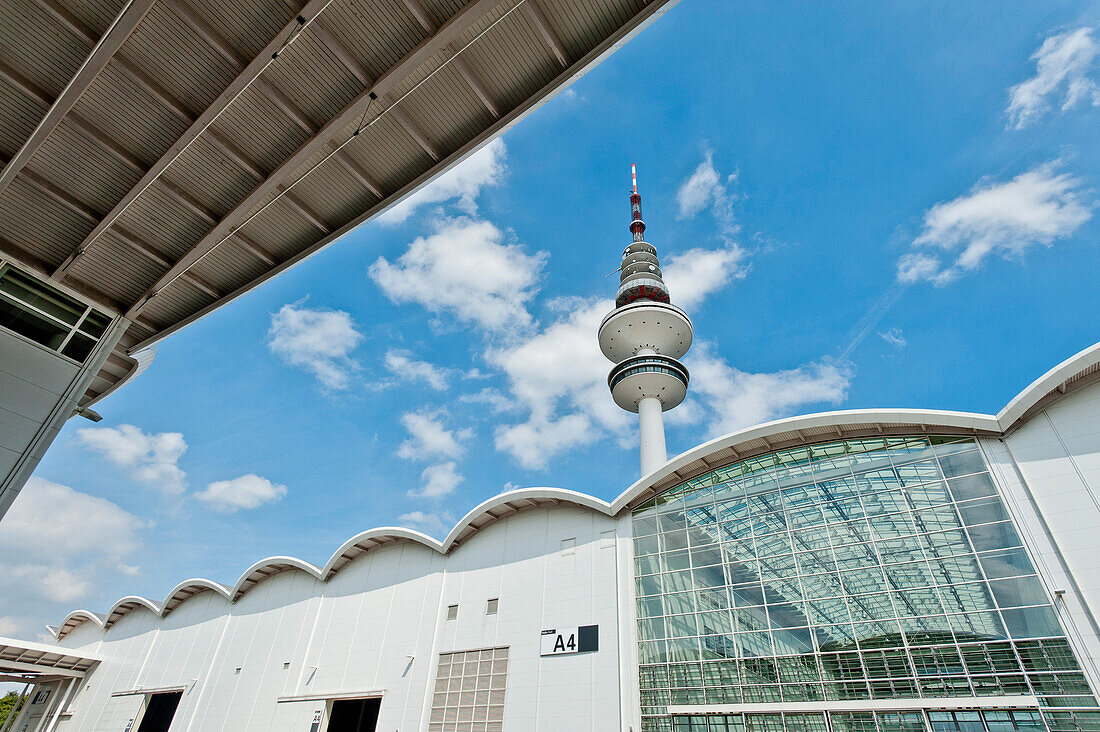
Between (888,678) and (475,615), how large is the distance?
15.4 meters

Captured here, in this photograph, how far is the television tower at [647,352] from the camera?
4357cm

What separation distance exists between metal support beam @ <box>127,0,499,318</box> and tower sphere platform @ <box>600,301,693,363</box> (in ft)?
119

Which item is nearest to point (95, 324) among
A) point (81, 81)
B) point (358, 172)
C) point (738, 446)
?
point (81, 81)

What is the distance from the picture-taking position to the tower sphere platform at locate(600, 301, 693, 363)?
4616cm

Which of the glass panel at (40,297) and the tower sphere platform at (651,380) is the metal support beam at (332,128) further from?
the tower sphere platform at (651,380)

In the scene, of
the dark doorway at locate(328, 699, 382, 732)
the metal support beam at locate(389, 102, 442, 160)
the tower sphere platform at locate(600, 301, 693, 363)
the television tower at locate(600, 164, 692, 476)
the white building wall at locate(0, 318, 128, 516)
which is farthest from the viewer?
the tower sphere platform at locate(600, 301, 693, 363)

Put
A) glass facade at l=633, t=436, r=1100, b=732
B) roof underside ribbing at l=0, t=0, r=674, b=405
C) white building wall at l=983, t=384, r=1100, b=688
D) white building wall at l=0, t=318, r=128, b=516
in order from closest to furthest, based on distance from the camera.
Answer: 1. roof underside ribbing at l=0, t=0, r=674, b=405
2. white building wall at l=0, t=318, r=128, b=516
3. white building wall at l=983, t=384, r=1100, b=688
4. glass facade at l=633, t=436, r=1100, b=732

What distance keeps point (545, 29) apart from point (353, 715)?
3141cm

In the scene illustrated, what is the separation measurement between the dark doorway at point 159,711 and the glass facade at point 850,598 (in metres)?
30.4

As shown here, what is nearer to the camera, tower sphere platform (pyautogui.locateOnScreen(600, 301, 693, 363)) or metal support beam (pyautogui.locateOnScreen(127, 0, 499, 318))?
metal support beam (pyautogui.locateOnScreen(127, 0, 499, 318))

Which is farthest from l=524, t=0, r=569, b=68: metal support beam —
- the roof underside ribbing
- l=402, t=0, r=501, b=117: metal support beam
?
l=402, t=0, r=501, b=117: metal support beam

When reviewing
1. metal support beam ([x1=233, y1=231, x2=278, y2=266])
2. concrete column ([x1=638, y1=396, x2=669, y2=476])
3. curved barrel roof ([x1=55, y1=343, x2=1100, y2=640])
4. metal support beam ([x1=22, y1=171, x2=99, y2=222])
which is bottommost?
metal support beam ([x1=22, y1=171, x2=99, y2=222])

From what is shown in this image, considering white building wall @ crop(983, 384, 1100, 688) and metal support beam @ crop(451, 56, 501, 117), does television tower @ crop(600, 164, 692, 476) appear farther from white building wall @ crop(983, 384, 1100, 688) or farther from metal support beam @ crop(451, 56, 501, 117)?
metal support beam @ crop(451, 56, 501, 117)

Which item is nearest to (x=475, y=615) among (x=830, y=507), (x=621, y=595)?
(x=621, y=595)
